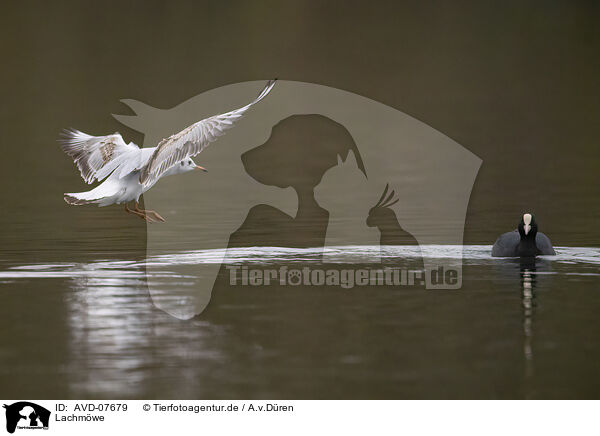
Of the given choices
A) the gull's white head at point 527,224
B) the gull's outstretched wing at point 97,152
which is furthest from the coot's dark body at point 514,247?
the gull's outstretched wing at point 97,152

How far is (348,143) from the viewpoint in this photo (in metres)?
32.8

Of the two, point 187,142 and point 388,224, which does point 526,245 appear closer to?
point 388,224

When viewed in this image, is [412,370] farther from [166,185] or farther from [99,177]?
[166,185]

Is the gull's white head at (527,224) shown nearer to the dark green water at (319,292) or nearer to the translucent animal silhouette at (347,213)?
the dark green water at (319,292)

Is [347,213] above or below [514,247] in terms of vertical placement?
above

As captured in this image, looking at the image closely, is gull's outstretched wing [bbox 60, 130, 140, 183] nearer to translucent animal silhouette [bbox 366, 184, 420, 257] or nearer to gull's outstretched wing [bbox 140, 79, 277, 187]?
gull's outstretched wing [bbox 140, 79, 277, 187]

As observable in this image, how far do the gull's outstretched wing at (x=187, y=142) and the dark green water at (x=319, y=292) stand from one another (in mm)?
1283
